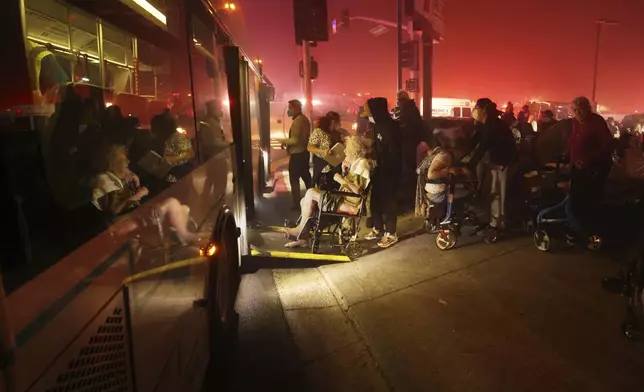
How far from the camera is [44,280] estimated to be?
138cm

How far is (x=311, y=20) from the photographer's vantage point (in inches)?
385

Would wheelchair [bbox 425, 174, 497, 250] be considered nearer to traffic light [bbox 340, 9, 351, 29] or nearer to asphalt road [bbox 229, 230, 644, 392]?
asphalt road [bbox 229, 230, 644, 392]

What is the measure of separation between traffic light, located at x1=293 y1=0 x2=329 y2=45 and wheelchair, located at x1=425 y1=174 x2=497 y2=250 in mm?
4334

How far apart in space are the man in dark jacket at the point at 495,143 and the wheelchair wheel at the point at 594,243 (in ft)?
3.97

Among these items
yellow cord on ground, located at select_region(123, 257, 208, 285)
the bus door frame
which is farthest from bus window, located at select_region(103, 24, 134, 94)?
the bus door frame

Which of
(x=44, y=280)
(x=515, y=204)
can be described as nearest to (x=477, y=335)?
(x=44, y=280)

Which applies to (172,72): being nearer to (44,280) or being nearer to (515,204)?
(44,280)

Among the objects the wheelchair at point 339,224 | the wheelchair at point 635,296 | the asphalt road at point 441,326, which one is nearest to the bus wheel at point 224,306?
the asphalt road at point 441,326

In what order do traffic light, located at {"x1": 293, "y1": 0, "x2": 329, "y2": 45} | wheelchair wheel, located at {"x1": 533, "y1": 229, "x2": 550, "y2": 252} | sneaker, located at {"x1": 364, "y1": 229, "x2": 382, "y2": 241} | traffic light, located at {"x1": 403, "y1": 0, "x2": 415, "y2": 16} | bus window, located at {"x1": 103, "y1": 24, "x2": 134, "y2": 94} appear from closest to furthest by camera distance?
bus window, located at {"x1": 103, "y1": 24, "x2": 134, "y2": 94} → wheelchair wheel, located at {"x1": 533, "y1": 229, "x2": 550, "y2": 252} → sneaker, located at {"x1": 364, "y1": 229, "x2": 382, "y2": 241} → traffic light, located at {"x1": 293, "y1": 0, "x2": 329, "y2": 45} → traffic light, located at {"x1": 403, "y1": 0, "x2": 415, "y2": 16}

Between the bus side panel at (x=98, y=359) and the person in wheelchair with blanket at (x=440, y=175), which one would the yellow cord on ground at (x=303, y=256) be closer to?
the person in wheelchair with blanket at (x=440, y=175)

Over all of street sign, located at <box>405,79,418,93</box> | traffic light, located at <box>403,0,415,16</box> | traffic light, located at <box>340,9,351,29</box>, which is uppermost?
traffic light, located at <box>340,9,351,29</box>

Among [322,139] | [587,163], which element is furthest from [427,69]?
[587,163]

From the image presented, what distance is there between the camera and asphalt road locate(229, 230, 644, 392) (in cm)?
405

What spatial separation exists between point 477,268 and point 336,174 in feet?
7.32
